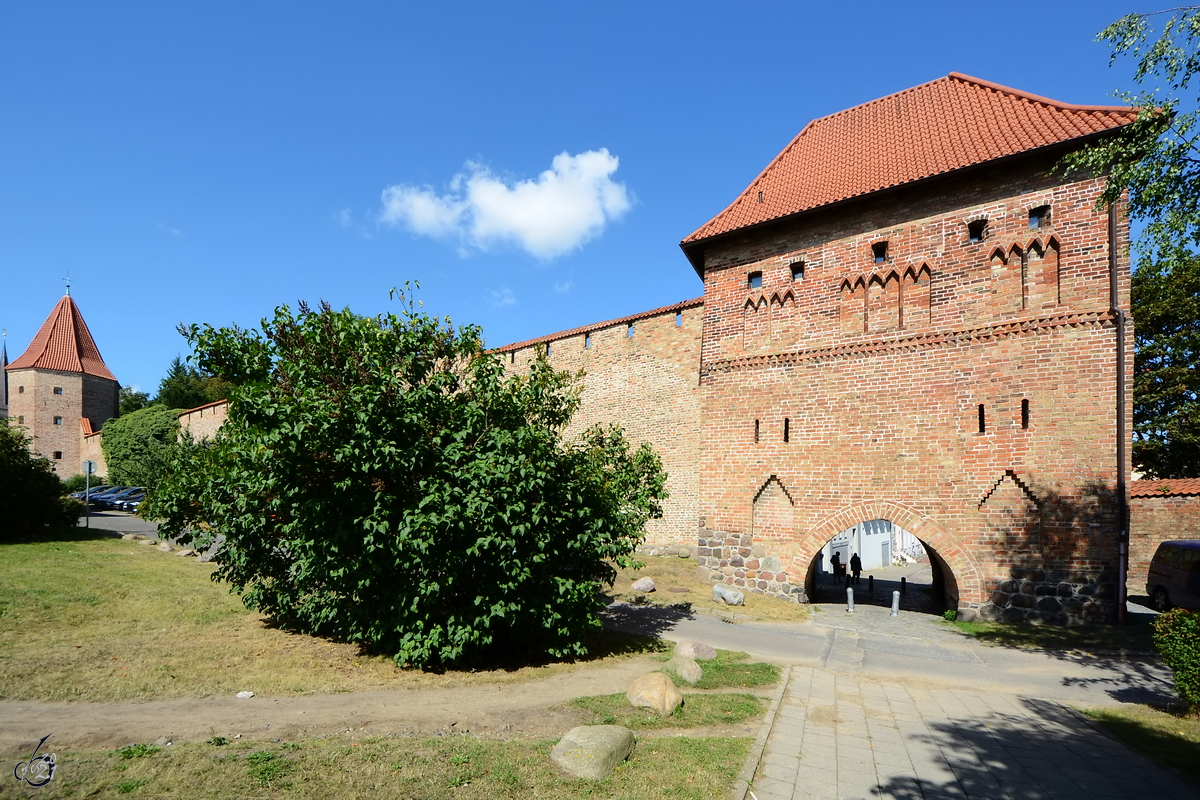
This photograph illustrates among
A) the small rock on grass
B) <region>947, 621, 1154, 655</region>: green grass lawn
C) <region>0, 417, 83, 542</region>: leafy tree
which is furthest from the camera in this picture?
<region>0, 417, 83, 542</region>: leafy tree

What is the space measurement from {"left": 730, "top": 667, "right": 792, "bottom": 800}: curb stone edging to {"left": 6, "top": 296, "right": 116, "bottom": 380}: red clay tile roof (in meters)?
59.8

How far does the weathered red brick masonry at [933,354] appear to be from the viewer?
11.1 m

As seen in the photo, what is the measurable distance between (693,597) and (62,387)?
55847mm

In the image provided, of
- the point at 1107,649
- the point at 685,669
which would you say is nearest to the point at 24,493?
the point at 685,669

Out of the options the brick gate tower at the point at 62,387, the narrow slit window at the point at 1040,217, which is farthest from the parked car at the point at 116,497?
the narrow slit window at the point at 1040,217

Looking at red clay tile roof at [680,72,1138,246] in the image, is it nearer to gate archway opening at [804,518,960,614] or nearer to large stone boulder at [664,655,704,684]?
gate archway opening at [804,518,960,614]

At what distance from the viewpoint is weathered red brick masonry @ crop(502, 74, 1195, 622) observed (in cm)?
1111

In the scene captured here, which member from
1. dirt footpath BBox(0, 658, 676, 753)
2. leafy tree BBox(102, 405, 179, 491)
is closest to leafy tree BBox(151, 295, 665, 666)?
dirt footpath BBox(0, 658, 676, 753)

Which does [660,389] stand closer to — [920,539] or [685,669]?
[920,539]

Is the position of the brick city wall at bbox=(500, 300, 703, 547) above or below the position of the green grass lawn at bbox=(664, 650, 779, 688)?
above

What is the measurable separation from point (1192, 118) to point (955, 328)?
16.3 ft

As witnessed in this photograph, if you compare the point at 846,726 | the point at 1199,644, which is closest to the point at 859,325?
the point at 1199,644

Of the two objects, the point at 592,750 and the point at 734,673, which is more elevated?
the point at 592,750

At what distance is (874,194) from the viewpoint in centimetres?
1312
